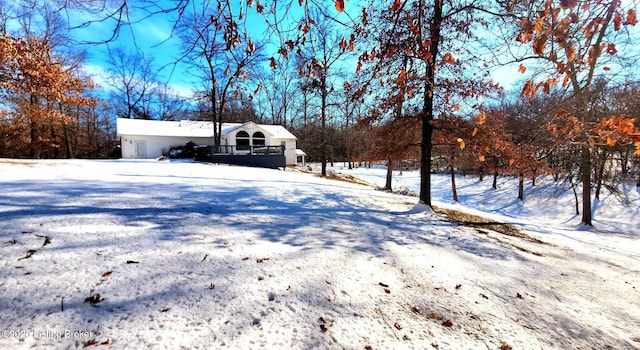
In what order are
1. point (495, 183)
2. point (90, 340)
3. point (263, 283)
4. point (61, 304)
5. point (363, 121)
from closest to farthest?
point (90, 340) < point (61, 304) < point (263, 283) < point (363, 121) < point (495, 183)

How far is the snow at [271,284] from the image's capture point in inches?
61.4

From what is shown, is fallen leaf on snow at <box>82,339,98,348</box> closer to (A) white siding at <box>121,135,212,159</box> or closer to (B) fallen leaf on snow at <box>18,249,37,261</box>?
(B) fallen leaf on snow at <box>18,249,37,261</box>

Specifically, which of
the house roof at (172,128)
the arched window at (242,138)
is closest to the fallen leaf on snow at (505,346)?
the house roof at (172,128)

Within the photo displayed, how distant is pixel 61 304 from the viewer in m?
1.59

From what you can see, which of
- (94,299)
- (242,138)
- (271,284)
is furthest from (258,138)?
(94,299)

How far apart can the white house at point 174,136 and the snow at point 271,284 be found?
18.0 m

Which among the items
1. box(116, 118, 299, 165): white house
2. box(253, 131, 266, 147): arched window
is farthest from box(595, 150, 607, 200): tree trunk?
box(253, 131, 266, 147): arched window

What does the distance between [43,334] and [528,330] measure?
3.05 metres

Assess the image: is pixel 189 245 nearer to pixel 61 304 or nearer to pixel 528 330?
pixel 61 304

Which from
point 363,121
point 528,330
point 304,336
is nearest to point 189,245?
point 304,336

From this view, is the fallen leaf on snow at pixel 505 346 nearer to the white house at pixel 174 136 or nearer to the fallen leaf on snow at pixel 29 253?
the fallen leaf on snow at pixel 29 253

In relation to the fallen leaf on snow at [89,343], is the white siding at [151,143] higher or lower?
higher

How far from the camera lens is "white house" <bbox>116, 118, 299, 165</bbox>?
74.0 ft

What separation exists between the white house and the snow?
1798 cm
